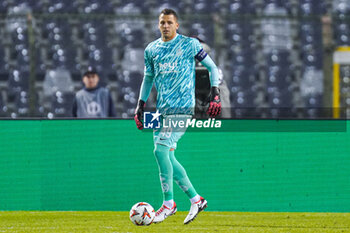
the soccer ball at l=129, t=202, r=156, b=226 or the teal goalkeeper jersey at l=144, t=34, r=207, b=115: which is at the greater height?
the teal goalkeeper jersey at l=144, t=34, r=207, b=115

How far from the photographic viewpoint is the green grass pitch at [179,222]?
529 centimetres

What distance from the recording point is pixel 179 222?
226 inches

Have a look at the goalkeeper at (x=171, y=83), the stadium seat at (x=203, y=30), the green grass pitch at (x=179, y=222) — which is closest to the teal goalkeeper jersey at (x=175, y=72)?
the goalkeeper at (x=171, y=83)

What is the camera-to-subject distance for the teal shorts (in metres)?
5.23

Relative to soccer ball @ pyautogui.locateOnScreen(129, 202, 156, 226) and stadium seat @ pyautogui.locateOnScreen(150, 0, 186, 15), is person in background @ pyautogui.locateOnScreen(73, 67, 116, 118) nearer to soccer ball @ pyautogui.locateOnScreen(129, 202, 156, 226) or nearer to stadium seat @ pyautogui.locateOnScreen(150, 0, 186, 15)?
soccer ball @ pyautogui.locateOnScreen(129, 202, 156, 226)

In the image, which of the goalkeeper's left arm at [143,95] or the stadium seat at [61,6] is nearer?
the goalkeeper's left arm at [143,95]

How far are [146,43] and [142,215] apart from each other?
5.72 m

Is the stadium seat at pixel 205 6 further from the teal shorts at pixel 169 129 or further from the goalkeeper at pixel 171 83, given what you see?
the teal shorts at pixel 169 129

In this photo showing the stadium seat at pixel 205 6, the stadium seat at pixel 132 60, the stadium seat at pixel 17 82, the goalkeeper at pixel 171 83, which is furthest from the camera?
the stadium seat at pixel 205 6

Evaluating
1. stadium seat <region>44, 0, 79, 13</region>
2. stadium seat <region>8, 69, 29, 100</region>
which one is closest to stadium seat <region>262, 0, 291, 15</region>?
stadium seat <region>44, 0, 79, 13</region>

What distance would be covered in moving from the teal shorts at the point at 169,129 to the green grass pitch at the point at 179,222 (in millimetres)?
649

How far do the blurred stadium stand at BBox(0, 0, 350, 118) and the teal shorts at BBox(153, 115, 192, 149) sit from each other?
442 centimetres

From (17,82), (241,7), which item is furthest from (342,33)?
(17,82)

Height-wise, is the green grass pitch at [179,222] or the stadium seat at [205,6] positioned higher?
the stadium seat at [205,6]
